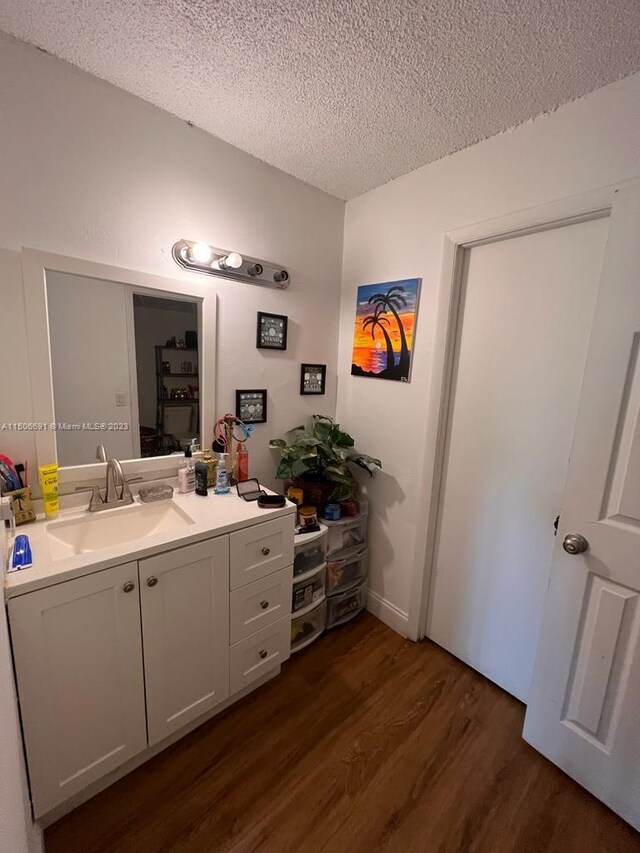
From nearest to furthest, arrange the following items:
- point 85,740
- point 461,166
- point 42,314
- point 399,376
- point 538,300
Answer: point 85,740 < point 42,314 < point 538,300 < point 461,166 < point 399,376

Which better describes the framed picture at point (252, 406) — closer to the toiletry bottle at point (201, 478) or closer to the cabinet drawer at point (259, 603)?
the toiletry bottle at point (201, 478)

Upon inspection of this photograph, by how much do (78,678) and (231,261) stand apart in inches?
61.8

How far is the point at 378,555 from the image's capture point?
2023 millimetres

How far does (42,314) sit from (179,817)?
172cm

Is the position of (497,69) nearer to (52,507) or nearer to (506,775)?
(52,507)

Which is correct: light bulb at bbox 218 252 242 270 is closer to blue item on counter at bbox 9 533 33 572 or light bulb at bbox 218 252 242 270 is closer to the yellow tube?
the yellow tube

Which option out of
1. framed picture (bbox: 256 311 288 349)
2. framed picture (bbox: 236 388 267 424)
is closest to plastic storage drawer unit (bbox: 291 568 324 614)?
framed picture (bbox: 236 388 267 424)

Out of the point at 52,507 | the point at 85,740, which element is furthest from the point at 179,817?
the point at 52,507

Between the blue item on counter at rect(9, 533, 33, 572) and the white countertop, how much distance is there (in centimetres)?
2

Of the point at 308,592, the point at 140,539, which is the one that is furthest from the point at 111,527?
the point at 308,592

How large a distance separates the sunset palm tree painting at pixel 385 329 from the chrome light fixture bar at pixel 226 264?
0.47m

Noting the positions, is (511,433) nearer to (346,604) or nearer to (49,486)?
(346,604)

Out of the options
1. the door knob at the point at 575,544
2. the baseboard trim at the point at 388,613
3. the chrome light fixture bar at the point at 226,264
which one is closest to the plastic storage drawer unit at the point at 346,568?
the baseboard trim at the point at 388,613

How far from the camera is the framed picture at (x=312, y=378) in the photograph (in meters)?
1.98
